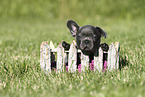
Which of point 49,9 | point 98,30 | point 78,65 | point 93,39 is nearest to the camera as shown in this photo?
point 93,39

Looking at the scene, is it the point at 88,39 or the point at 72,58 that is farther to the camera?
the point at 72,58

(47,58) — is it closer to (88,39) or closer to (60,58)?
(60,58)

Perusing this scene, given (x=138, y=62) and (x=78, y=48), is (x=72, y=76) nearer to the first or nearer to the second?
(x=78, y=48)

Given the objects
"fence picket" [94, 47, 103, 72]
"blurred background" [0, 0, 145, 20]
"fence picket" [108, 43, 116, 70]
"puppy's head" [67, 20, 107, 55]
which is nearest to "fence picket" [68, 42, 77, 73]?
"puppy's head" [67, 20, 107, 55]

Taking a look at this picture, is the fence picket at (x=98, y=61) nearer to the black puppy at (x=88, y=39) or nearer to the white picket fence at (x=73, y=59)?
the white picket fence at (x=73, y=59)

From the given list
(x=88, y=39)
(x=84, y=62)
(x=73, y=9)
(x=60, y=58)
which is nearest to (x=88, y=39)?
(x=88, y=39)

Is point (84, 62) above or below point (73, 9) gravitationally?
below

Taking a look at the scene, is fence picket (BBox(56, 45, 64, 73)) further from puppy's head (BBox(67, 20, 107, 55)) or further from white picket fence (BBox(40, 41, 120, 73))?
puppy's head (BBox(67, 20, 107, 55))

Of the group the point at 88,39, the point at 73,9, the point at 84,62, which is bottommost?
the point at 84,62

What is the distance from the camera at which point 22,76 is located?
341cm

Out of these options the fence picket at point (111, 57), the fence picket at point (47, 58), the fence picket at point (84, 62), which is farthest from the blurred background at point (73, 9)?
the fence picket at point (47, 58)

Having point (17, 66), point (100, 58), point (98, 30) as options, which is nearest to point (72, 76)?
point (100, 58)

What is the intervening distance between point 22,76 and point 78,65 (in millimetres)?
1018

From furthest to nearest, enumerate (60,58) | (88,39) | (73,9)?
1. (73,9)
2. (60,58)
3. (88,39)
